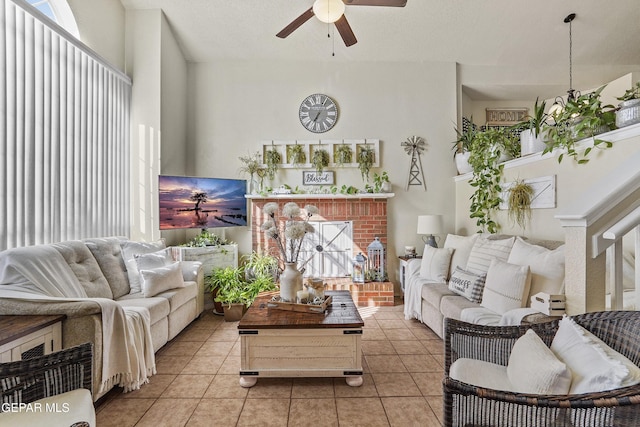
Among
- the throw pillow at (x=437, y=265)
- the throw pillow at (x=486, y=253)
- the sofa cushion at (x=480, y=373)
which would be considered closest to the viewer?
the sofa cushion at (x=480, y=373)

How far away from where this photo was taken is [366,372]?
8.29 feet

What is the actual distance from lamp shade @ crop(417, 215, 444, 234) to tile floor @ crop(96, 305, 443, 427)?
1673 mm

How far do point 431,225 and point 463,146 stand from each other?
1248mm

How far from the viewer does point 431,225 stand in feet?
14.3

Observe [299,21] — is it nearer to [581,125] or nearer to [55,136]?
[55,136]

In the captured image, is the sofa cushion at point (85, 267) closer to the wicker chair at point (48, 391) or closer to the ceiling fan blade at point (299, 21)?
the wicker chair at point (48, 391)

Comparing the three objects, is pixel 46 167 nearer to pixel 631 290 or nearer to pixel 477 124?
pixel 631 290

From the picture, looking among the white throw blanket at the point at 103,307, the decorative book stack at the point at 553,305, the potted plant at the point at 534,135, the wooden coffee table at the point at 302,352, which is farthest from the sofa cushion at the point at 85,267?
the potted plant at the point at 534,135

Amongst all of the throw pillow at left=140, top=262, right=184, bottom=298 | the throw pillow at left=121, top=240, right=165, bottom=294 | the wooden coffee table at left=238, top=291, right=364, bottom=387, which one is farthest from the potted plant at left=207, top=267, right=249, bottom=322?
the wooden coffee table at left=238, top=291, right=364, bottom=387

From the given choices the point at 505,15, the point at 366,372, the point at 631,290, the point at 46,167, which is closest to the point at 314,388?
the point at 366,372

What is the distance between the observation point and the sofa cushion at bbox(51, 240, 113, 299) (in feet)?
8.46

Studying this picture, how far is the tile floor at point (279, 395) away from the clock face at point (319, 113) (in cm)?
308

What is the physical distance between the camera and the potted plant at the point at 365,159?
4746 mm

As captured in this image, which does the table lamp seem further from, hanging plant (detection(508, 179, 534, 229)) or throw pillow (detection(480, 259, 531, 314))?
throw pillow (detection(480, 259, 531, 314))
